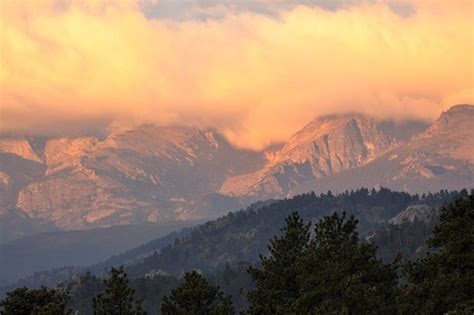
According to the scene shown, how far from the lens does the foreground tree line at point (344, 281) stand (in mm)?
86062

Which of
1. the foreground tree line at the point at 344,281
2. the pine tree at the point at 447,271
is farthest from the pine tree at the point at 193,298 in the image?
the pine tree at the point at 447,271

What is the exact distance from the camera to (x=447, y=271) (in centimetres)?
9000

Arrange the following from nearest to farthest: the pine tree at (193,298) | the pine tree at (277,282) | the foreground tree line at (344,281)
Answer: the foreground tree line at (344,281), the pine tree at (277,282), the pine tree at (193,298)

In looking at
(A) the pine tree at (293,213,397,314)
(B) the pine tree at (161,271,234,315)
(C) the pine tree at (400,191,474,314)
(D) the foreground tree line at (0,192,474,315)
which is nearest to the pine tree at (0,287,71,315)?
(D) the foreground tree line at (0,192,474,315)

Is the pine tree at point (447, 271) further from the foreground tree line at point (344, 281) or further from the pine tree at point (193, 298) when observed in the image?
the pine tree at point (193, 298)

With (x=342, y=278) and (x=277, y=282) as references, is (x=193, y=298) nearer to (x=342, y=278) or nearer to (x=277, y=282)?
(x=277, y=282)

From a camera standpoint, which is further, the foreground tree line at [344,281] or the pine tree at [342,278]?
the pine tree at [342,278]

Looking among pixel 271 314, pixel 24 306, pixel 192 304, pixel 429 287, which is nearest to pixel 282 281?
pixel 271 314

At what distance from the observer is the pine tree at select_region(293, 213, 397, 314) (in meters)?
90.9

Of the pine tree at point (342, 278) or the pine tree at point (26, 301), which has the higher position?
the pine tree at point (26, 301)

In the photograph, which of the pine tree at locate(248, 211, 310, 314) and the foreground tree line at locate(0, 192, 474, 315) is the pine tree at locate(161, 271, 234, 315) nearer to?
the foreground tree line at locate(0, 192, 474, 315)

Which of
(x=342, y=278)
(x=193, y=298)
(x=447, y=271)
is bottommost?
(x=447, y=271)

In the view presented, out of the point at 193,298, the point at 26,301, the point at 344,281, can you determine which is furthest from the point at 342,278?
the point at 26,301

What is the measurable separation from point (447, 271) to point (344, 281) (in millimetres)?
11754
